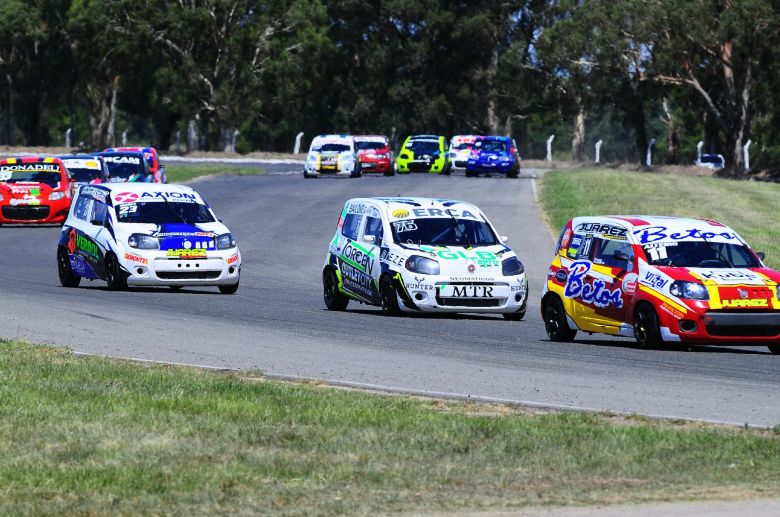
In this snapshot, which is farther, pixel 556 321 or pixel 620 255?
pixel 556 321

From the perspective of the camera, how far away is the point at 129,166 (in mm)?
41594

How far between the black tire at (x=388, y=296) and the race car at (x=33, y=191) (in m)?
19.3

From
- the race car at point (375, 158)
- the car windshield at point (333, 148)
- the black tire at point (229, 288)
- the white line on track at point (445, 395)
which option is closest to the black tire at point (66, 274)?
the black tire at point (229, 288)

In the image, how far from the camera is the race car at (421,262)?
64.1 feet

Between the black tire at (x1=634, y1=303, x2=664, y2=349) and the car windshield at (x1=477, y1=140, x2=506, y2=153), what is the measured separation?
4105cm

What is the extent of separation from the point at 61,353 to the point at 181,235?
8.27 meters

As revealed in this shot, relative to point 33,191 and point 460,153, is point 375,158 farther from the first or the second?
point 33,191

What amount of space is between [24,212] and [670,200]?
1685 centimetres

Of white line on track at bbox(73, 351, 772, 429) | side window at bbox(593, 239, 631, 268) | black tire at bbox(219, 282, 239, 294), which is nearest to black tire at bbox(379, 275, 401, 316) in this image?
side window at bbox(593, 239, 631, 268)

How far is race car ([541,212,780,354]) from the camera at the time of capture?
15.8 metres

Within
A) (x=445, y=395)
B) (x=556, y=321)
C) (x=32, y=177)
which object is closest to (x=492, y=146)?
(x=32, y=177)

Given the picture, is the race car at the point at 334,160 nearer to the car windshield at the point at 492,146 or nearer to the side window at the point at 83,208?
the car windshield at the point at 492,146

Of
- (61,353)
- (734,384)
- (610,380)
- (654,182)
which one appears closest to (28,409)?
(61,353)

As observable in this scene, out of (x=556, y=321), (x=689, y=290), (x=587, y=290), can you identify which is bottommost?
(x=556, y=321)
